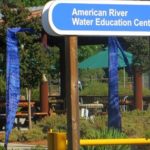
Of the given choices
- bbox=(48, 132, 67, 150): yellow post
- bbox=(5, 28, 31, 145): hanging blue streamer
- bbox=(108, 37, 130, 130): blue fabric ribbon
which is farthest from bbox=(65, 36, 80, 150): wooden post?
bbox=(108, 37, 130, 130): blue fabric ribbon

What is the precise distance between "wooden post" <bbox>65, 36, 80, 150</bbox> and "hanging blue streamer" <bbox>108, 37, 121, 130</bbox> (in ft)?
22.6

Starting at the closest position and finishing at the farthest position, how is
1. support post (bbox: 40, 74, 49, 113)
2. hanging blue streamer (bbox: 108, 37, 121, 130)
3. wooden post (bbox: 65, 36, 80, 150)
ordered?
1. wooden post (bbox: 65, 36, 80, 150)
2. hanging blue streamer (bbox: 108, 37, 121, 130)
3. support post (bbox: 40, 74, 49, 113)

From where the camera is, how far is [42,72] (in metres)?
17.9

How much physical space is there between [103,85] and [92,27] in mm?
29573

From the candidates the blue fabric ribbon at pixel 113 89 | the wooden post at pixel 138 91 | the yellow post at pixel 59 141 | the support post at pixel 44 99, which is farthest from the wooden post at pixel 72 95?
the wooden post at pixel 138 91

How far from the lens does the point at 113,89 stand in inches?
551

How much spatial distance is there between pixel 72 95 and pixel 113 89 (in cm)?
745

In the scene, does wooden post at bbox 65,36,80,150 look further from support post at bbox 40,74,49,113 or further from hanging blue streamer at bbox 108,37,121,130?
support post at bbox 40,74,49,113

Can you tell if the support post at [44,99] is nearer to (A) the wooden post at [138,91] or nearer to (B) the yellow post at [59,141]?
(A) the wooden post at [138,91]

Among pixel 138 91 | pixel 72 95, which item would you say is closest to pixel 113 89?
pixel 72 95

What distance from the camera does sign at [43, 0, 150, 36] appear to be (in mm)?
6422

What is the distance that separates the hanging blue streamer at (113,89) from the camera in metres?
13.5

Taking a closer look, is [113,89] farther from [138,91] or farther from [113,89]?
[138,91]

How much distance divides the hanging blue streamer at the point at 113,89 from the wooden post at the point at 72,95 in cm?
690
